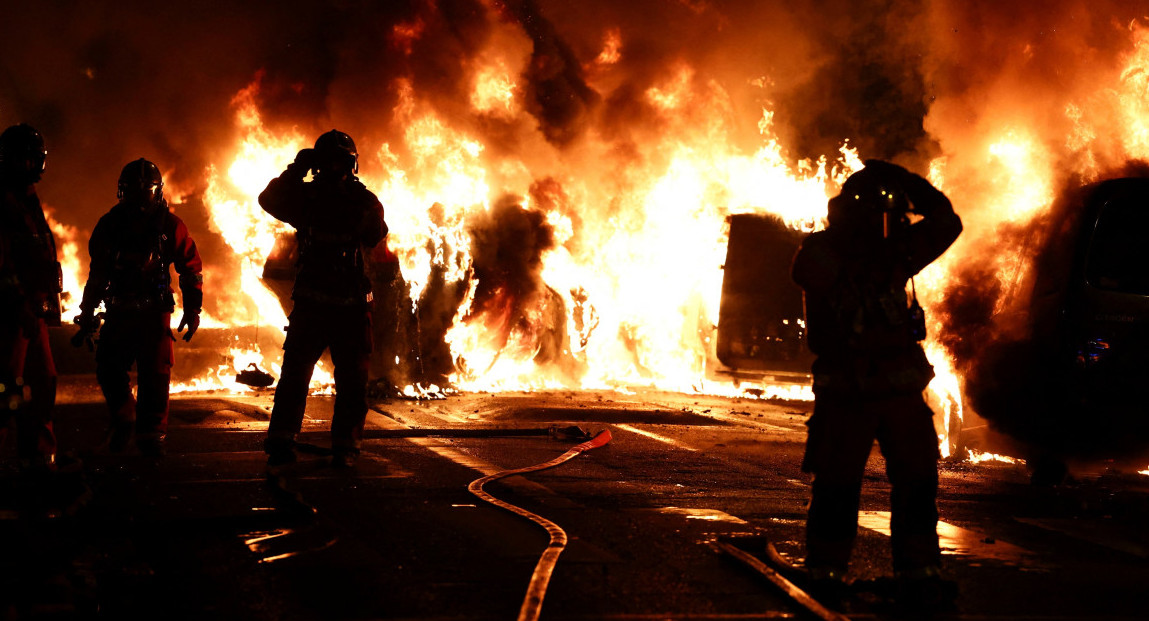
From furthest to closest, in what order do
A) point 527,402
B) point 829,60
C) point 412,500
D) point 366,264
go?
point 829,60 → point 527,402 → point 366,264 → point 412,500

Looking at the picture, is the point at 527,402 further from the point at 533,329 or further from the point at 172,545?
the point at 172,545

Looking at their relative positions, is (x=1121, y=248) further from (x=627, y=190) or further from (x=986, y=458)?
(x=627, y=190)

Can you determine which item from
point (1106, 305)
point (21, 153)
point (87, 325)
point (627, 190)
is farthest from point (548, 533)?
point (627, 190)

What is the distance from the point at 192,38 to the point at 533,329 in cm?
735

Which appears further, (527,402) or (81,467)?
(527,402)

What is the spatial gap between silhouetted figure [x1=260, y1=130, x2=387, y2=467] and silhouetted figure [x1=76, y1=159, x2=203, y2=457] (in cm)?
111

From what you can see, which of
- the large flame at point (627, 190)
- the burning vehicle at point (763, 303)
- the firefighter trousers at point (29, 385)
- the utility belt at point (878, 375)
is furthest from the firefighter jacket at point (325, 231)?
the burning vehicle at point (763, 303)

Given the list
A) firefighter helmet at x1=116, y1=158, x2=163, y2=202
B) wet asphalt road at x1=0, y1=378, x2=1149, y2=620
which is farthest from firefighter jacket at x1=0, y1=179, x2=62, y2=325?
firefighter helmet at x1=116, y1=158, x2=163, y2=202

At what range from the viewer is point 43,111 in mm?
18406

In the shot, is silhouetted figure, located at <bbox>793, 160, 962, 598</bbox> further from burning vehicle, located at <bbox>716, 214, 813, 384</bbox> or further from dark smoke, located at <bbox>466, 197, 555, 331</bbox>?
dark smoke, located at <bbox>466, 197, 555, 331</bbox>

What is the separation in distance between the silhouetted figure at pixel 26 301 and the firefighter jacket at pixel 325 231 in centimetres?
128

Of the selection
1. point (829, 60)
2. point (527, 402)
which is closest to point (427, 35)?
point (527, 402)

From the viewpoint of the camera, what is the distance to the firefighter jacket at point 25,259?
587cm

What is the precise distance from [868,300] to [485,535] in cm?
192
